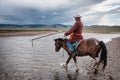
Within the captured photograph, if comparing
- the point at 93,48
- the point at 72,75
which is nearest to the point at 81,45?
the point at 93,48

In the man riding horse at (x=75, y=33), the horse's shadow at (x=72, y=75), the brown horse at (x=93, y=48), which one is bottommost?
the horse's shadow at (x=72, y=75)

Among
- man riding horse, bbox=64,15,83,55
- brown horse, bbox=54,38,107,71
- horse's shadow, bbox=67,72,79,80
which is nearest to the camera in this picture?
horse's shadow, bbox=67,72,79,80

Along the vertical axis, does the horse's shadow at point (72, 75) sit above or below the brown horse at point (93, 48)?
below

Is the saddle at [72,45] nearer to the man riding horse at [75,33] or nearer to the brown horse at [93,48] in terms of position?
the man riding horse at [75,33]

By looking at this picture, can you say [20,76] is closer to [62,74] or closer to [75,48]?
[62,74]

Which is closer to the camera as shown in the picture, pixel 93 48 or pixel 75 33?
pixel 93 48

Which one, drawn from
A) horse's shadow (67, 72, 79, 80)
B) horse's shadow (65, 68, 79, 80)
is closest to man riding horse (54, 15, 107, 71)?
horse's shadow (65, 68, 79, 80)

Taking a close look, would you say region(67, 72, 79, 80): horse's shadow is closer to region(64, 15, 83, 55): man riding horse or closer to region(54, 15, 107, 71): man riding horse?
region(54, 15, 107, 71): man riding horse

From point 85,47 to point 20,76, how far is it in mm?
3878

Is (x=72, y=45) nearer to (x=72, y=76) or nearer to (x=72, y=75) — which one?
(x=72, y=75)

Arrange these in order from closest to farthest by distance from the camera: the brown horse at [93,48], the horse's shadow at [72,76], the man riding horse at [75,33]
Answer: the horse's shadow at [72,76] < the brown horse at [93,48] < the man riding horse at [75,33]

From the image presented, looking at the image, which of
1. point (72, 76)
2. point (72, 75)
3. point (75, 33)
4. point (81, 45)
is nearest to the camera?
point (72, 76)

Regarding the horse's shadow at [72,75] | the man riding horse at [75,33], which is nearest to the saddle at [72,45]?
the man riding horse at [75,33]

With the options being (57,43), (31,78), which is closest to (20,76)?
(31,78)
